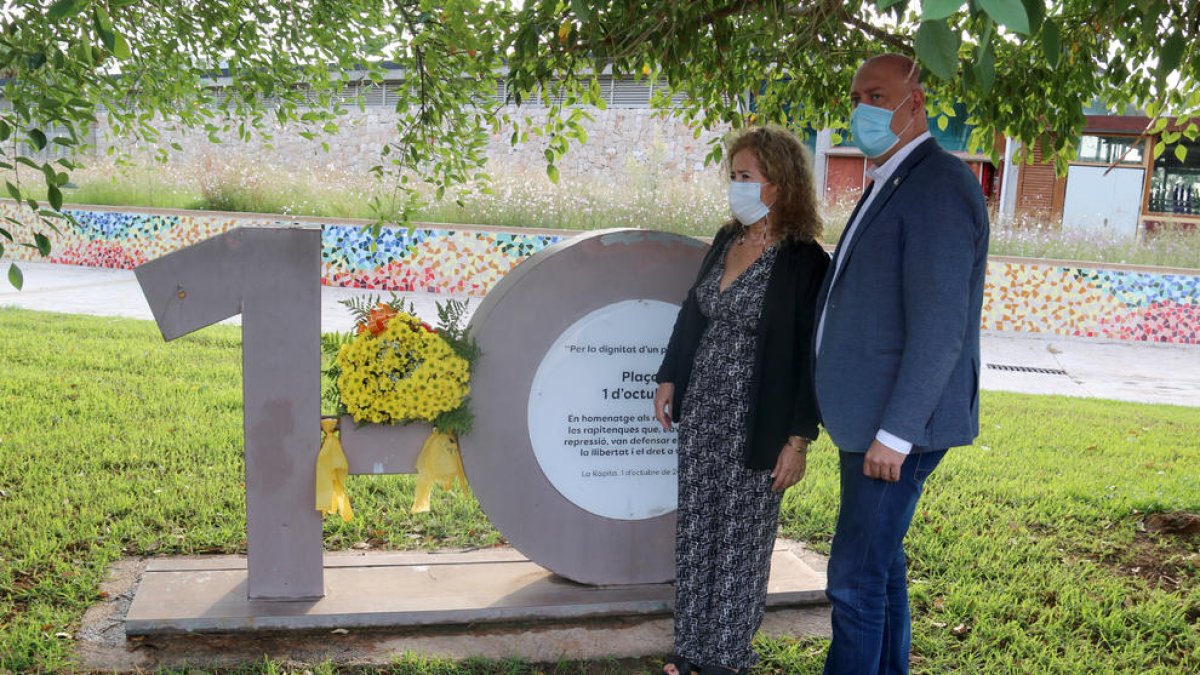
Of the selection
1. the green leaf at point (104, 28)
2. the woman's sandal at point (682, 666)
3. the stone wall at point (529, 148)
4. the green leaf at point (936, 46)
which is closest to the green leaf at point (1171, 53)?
the green leaf at point (936, 46)

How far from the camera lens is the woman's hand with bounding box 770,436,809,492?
309cm

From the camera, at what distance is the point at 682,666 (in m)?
3.30

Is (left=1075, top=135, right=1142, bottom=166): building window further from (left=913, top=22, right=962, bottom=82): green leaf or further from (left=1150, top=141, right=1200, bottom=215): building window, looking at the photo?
(left=913, top=22, right=962, bottom=82): green leaf

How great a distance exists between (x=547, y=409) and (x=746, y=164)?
1.22 m

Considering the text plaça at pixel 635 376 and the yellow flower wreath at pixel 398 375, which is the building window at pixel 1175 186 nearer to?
the text plaça at pixel 635 376

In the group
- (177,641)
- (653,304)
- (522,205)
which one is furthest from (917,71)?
(522,205)

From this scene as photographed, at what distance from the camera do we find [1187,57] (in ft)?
14.0

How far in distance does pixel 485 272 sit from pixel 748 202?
10.1 metres

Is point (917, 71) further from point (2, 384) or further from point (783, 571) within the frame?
point (2, 384)

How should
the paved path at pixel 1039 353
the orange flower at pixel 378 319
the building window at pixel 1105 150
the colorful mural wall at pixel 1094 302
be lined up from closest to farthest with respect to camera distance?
the orange flower at pixel 378 319, the paved path at pixel 1039 353, the colorful mural wall at pixel 1094 302, the building window at pixel 1105 150

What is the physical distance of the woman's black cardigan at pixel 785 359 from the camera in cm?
304

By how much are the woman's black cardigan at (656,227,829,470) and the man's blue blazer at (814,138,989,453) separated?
262 millimetres

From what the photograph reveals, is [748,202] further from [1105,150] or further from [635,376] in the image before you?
[1105,150]

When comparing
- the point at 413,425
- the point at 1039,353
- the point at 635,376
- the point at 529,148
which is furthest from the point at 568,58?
the point at 529,148
